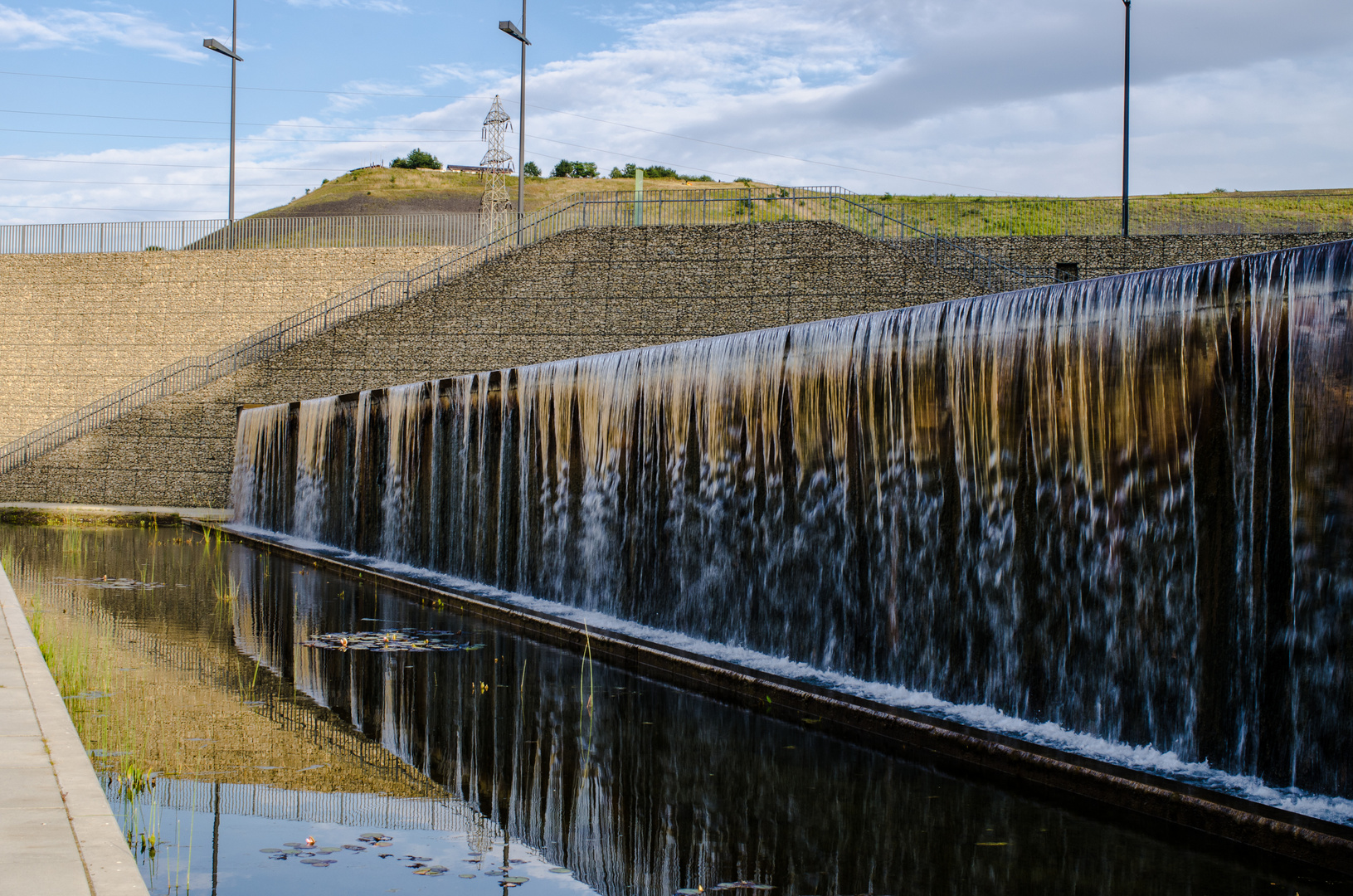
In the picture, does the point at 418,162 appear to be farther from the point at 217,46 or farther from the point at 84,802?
the point at 84,802

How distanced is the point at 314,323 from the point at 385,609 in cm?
2854

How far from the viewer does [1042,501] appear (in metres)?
7.24

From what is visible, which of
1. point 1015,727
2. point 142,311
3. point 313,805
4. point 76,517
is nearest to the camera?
point 313,805

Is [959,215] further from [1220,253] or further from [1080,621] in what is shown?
[1080,621]

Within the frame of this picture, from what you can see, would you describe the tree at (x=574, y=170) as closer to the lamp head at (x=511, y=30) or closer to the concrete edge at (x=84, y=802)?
the lamp head at (x=511, y=30)

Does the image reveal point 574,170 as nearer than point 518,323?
No

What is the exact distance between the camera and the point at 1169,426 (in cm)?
646

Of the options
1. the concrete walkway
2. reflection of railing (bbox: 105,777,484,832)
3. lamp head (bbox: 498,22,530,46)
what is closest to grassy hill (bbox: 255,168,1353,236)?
lamp head (bbox: 498,22,530,46)

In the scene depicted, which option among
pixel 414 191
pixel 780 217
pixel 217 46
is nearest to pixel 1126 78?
pixel 780 217

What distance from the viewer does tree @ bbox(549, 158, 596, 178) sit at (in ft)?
337

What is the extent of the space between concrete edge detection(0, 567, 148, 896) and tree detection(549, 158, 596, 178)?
9889 cm

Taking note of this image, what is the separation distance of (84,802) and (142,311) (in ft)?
130

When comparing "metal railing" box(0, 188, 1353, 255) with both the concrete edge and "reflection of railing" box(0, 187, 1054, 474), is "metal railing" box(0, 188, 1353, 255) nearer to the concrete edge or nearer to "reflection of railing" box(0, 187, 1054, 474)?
"reflection of railing" box(0, 187, 1054, 474)

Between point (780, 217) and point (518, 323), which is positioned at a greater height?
point (780, 217)
